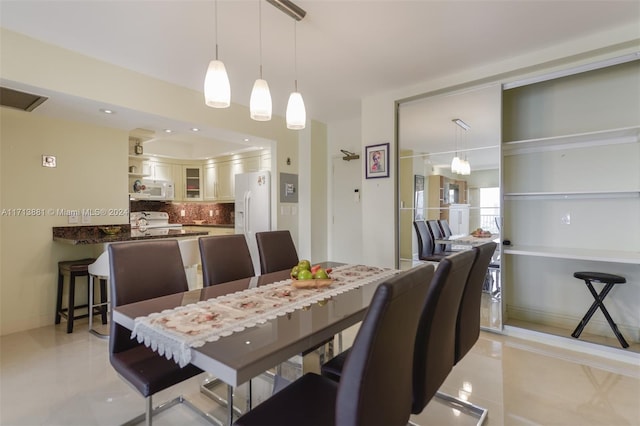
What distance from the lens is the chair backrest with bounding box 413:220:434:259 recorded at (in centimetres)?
352

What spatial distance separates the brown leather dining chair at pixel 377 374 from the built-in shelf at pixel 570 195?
8.13ft

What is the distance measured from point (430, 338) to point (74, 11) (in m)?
2.95

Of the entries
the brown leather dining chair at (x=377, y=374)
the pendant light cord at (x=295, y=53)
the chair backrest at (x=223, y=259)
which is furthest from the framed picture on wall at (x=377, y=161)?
the brown leather dining chair at (x=377, y=374)

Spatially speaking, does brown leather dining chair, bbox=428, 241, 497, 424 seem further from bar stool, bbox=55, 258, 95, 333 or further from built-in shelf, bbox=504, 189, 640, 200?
bar stool, bbox=55, 258, 95, 333

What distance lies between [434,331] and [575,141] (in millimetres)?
2679

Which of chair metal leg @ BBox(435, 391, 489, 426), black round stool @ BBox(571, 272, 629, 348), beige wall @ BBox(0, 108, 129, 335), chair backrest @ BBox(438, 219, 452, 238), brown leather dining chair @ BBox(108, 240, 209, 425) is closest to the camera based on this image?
brown leather dining chair @ BBox(108, 240, 209, 425)

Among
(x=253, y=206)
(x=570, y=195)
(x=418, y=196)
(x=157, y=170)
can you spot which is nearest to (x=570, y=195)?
(x=570, y=195)

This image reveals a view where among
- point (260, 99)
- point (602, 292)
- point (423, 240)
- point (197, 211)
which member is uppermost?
point (260, 99)

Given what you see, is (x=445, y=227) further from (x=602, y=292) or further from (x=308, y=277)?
(x=308, y=277)

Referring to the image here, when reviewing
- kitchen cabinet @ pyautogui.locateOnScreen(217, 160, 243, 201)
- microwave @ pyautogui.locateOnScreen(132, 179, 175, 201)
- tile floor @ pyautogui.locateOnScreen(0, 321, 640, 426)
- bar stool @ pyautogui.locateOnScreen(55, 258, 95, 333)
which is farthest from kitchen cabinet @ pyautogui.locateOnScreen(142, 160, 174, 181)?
tile floor @ pyautogui.locateOnScreen(0, 321, 640, 426)

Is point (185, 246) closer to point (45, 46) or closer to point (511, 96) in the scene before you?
point (45, 46)

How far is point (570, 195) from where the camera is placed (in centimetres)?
294

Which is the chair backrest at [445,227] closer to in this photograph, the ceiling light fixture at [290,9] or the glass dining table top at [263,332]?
the glass dining table top at [263,332]

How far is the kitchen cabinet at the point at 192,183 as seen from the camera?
6.25m
